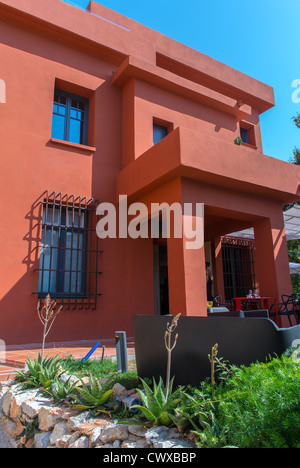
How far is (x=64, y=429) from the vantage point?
265cm

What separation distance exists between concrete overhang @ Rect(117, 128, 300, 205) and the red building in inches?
1.1

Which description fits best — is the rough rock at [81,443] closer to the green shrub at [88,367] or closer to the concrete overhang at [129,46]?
the green shrub at [88,367]

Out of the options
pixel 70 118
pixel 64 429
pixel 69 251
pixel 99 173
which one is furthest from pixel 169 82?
pixel 64 429

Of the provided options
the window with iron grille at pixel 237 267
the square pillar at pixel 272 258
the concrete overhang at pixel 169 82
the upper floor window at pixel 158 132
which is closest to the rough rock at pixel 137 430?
the square pillar at pixel 272 258

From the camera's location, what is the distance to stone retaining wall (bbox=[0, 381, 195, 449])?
7.02 feet

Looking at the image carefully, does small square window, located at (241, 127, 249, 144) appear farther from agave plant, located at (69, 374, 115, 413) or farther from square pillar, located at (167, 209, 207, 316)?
agave plant, located at (69, 374, 115, 413)

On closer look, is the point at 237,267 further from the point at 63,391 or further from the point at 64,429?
the point at 64,429

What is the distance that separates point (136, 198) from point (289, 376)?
600 cm

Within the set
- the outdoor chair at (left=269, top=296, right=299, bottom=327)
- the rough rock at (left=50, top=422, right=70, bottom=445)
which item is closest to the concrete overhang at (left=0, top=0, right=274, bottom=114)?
the outdoor chair at (left=269, top=296, right=299, bottom=327)

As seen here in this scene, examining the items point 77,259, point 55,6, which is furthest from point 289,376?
point 55,6

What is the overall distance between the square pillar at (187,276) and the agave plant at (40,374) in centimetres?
254

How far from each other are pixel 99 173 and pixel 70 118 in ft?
5.18

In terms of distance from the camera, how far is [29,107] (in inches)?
286

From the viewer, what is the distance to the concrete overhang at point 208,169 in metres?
6.08
